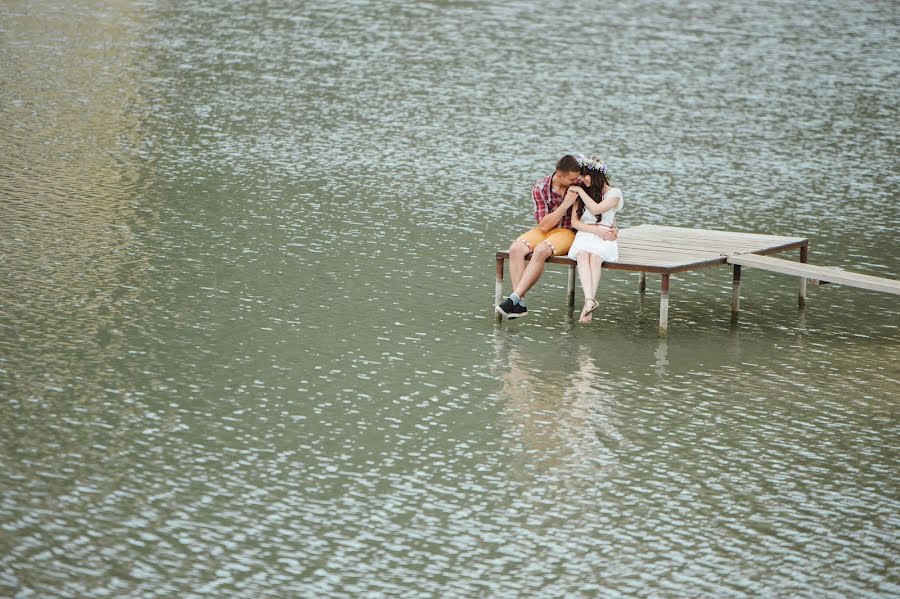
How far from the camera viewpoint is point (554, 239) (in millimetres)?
9336

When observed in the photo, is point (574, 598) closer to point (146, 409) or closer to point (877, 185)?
point (146, 409)

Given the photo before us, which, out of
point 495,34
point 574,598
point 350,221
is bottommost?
point 574,598

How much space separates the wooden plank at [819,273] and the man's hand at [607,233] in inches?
29.6

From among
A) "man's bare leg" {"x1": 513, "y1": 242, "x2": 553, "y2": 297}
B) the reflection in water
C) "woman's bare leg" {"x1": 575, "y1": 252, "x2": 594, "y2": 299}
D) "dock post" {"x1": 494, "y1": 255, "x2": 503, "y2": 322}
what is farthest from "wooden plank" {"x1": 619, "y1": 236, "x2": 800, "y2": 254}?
the reflection in water

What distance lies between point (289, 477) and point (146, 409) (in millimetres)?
1116

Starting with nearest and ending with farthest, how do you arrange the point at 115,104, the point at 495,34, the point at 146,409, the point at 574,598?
the point at 574,598 < the point at 146,409 < the point at 115,104 < the point at 495,34

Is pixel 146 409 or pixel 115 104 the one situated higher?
pixel 115 104

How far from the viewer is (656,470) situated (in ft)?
21.9

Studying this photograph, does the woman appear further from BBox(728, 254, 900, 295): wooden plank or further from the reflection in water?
BBox(728, 254, 900, 295): wooden plank

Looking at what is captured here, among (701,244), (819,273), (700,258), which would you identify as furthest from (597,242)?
(819,273)

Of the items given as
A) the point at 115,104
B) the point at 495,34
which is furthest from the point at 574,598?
the point at 495,34

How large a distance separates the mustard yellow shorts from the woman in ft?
0.24

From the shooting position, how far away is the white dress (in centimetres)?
905

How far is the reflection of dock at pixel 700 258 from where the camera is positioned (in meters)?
8.88
